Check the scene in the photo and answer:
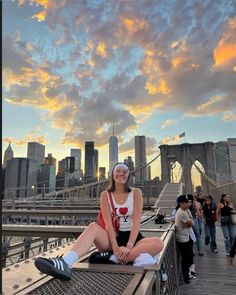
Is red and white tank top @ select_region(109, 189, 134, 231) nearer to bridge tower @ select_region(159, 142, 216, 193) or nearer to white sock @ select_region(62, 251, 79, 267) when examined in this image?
white sock @ select_region(62, 251, 79, 267)

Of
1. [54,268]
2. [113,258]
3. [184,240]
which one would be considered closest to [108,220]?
[113,258]

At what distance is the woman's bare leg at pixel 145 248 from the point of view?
205 cm

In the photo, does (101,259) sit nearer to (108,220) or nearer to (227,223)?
Result: (108,220)

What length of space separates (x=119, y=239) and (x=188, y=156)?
23.7 meters

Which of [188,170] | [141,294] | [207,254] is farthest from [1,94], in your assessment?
[188,170]

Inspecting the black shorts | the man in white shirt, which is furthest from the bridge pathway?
the black shorts

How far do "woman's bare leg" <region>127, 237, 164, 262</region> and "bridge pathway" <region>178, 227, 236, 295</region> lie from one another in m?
1.77

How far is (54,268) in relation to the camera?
1646 millimetres

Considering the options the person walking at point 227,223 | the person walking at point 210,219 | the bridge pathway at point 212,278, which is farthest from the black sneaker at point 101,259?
the person walking at point 210,219

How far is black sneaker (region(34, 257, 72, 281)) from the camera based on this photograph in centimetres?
165

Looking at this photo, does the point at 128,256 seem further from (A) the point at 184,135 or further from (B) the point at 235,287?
(A) the point at 184,135

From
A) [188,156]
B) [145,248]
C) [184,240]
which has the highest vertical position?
[188,156]

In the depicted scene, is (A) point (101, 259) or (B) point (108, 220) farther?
(B) point (108, 220)

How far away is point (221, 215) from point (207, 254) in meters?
0.93
